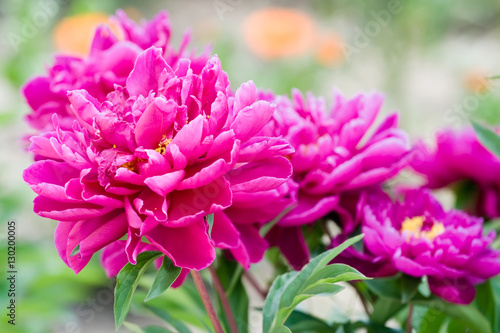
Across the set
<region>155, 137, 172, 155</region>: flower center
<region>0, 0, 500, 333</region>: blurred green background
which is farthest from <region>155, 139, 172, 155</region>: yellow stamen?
<region>0, 0, 500, 333</region>: blurred green background

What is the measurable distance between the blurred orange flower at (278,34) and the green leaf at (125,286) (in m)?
1.63

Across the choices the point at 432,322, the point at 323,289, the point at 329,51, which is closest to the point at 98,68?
the point at 323,289

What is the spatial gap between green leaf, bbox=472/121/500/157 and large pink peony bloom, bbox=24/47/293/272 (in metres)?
0.17

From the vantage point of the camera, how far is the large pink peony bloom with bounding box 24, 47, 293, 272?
0.32m

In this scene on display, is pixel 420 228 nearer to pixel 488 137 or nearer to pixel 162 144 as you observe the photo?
pixel 488 137

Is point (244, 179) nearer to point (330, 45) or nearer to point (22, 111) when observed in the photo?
point (22, 111)

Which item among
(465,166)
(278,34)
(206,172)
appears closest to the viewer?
(206,172)

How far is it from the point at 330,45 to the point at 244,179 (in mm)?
1777

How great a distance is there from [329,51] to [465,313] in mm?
1672

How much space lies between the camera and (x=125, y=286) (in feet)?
1.07

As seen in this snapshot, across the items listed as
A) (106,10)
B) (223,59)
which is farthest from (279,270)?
(106,10)

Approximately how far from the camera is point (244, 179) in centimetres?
35

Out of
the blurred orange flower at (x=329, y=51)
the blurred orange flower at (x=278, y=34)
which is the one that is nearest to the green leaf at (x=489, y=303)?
the blurred orange flower at (x=278, y=34)

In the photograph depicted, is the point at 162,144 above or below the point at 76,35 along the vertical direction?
above
